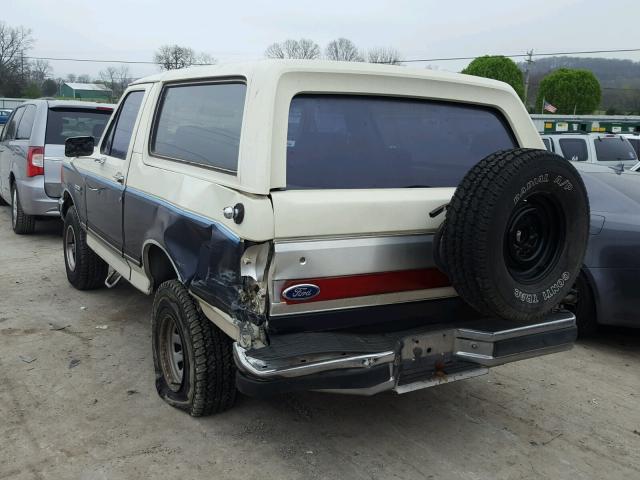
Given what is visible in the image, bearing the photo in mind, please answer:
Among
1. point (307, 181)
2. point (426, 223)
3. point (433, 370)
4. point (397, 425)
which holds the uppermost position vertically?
point (307, 181)

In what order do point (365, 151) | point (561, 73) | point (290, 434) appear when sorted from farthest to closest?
point (561, 73)
point (290, 434)
point (365, 151)

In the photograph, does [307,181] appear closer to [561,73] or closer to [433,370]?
[433,370]

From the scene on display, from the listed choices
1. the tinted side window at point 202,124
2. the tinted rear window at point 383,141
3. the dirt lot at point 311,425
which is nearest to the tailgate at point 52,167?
the dirt lot at point 311,425

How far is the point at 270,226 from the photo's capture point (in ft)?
8.97

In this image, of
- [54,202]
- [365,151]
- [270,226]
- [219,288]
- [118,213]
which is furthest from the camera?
[54,202]

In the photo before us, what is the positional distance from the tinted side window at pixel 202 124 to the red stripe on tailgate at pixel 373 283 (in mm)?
724

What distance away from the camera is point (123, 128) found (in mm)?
4734

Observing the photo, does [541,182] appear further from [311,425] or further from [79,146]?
[79,146]

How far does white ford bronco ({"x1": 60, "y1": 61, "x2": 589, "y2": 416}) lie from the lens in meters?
2.79

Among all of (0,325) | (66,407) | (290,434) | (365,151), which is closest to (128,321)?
(0,325)

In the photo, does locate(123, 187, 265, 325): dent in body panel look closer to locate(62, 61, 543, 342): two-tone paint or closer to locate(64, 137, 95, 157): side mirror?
locate(62, 61, 543, 342): two-tone paint

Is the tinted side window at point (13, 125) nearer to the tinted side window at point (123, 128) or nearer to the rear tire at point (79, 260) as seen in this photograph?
the rear tire at point (79, 260)

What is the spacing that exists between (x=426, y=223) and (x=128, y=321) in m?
3.12

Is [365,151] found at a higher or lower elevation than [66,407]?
higher
